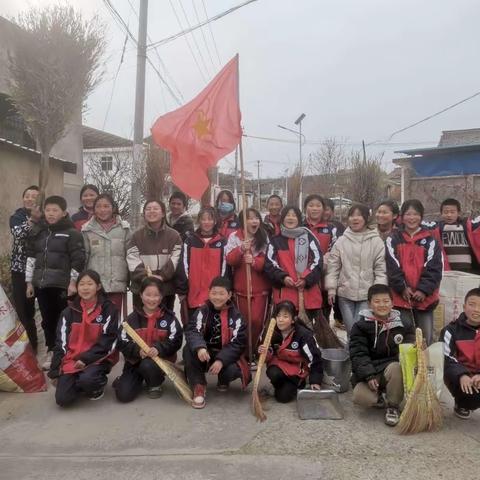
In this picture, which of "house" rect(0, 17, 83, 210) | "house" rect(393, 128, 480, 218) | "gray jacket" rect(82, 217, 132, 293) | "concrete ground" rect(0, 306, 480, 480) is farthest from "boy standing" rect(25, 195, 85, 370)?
"house" rect(393, 128, 480, 218)

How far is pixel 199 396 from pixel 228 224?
2049 millimetres

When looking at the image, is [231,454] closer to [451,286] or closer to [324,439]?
[324,439]

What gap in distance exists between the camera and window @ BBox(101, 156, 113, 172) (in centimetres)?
1466

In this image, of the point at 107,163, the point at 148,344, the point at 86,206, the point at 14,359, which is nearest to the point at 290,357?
the point at 148,344

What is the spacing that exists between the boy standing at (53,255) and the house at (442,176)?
7940mm

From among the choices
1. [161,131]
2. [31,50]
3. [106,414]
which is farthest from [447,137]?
[106,414]

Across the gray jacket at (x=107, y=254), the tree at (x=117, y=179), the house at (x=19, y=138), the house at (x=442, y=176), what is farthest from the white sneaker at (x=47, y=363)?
the tree at (x=117, y=179)

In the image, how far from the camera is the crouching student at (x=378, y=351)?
11.3ft

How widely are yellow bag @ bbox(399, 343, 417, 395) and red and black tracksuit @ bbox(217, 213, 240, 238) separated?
7.30 ft

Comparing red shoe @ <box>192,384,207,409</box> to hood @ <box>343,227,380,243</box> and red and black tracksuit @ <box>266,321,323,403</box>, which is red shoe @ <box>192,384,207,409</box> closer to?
red and black tracksuit @ <box>266,321,323,403</box>

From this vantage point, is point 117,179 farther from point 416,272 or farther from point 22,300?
point 416,272

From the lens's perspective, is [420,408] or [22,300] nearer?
[420,408]

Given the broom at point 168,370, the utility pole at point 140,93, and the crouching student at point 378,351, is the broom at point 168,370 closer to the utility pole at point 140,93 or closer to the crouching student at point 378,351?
the crouching student at point 378,351

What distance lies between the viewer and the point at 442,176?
10734 millimetres
